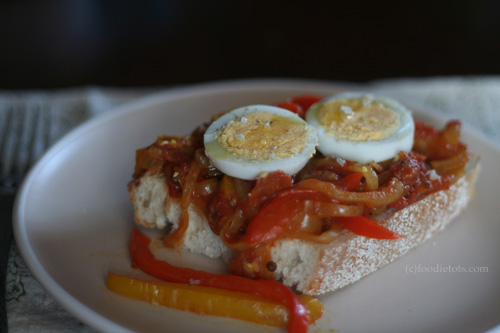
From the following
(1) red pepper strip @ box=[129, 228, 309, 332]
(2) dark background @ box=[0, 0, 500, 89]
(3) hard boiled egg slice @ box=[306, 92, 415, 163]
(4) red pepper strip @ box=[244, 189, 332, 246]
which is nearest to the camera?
(1) red pepper strip @ box=[129, 228, 309, 332]

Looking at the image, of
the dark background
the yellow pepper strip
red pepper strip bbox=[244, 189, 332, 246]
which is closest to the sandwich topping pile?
red pepper strip bbox=[244, 189, 332, 246]

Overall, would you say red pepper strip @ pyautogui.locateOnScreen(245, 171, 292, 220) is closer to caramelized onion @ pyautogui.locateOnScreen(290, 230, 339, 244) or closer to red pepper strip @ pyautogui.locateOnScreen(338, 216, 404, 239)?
caramelized onion @ pyautogui.locateOnScreen(290, 230, 339, 244)

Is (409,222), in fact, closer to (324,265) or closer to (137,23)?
(324,265)

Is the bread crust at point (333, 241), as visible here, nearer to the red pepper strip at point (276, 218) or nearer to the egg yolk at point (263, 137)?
the red pepper strip at point (276, 218)

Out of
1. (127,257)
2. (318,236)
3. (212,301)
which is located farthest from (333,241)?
(127,257)

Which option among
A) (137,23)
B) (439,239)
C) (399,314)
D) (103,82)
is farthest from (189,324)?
(137,23)
